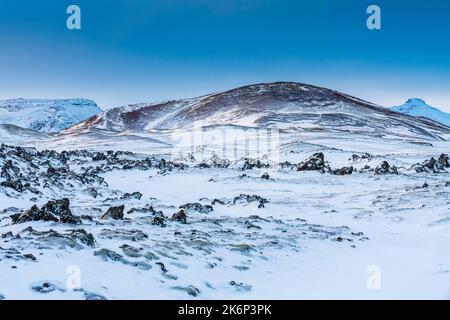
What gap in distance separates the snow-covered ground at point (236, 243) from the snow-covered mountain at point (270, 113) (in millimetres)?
75247

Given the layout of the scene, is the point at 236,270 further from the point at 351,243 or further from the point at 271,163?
the point at 271,163

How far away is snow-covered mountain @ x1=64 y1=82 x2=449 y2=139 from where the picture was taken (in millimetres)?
104562

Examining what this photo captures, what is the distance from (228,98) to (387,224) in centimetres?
13306

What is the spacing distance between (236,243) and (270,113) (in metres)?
105

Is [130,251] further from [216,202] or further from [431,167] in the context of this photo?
[431,167]

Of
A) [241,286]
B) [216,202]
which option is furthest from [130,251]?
[216,202]

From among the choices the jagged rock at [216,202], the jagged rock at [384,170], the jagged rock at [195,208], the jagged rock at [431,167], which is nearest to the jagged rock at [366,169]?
the jagged rock at [384,170]

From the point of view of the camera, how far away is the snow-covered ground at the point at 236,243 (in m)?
8.85

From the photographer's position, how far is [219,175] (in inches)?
1242

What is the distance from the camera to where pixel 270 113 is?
381 ft

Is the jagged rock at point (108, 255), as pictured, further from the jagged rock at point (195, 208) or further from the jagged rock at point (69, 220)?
the jagged rock at point (195, 208)

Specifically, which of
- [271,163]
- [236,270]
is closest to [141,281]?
[236,270]

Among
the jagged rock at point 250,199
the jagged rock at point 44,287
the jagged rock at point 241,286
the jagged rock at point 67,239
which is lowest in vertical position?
the jagged rock at point 241,286

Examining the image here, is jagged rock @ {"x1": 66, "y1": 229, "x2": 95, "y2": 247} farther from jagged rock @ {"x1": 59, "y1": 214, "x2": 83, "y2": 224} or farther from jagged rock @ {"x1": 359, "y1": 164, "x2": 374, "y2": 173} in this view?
jagged rock @ {"x1": 359, "y1": 164, "x2": 374, "y2": 173}
